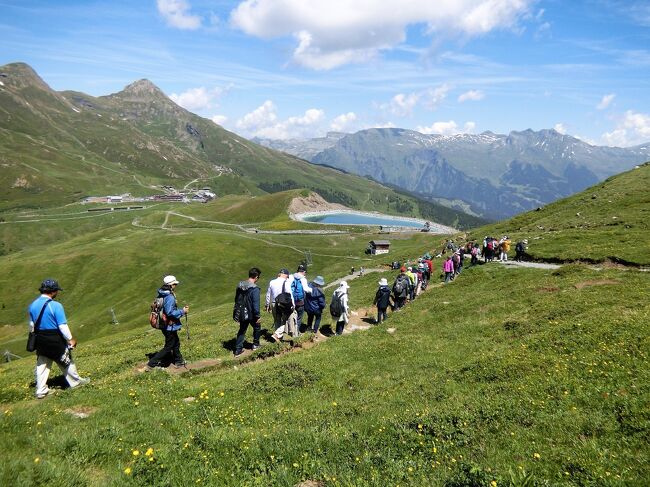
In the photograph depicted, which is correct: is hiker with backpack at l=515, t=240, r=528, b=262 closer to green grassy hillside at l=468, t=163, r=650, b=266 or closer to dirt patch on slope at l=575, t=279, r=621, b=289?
green grassy hillside at l=468, t=163, r=650, b=266

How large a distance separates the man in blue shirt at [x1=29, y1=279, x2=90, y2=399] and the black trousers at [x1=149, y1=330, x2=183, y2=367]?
3864 millimetres

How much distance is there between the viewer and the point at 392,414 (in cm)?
1222

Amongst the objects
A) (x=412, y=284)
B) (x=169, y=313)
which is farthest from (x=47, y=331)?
(x=412, y=284)

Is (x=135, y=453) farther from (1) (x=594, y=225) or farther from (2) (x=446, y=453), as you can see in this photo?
(1) (x=594, y=225)

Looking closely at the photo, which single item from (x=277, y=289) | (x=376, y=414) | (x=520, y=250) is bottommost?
(x=376, y=414)

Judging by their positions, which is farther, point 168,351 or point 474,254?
point 474,254

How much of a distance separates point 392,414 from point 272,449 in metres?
4.38

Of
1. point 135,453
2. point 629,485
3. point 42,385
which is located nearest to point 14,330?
point 42,385

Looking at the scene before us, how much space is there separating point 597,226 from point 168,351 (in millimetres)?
56381

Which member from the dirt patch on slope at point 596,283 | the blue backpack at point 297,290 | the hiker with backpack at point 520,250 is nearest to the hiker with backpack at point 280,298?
the blue backpack at point 297,290

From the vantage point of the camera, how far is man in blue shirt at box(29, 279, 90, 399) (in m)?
13.3

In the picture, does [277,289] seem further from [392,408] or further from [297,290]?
[392,408]

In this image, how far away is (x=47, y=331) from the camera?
13.5 m

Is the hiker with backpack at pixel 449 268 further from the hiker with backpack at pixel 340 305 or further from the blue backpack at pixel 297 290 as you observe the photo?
the blue backpack at pixel 297 290
